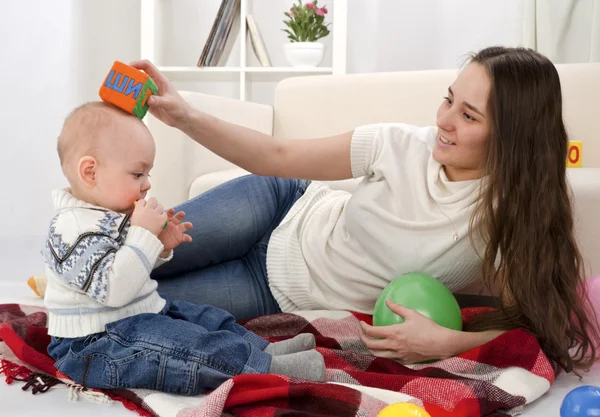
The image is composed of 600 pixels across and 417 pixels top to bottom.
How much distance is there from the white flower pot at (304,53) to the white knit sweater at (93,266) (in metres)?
2.31

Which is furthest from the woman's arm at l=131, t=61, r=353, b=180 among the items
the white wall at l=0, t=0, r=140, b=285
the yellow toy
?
the white wall at l=0, t=0, r=140, b=285

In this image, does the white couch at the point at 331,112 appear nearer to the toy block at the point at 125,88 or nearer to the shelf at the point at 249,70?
the shelf at the point at 249,70

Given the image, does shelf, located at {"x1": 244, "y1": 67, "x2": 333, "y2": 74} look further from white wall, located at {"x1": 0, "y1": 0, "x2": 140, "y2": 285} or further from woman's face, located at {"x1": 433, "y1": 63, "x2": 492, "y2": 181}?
woman's face, located at {"x1": 433, "y1": 63, "x2": 492, "y2": 181}

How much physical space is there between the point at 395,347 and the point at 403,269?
0.22 m

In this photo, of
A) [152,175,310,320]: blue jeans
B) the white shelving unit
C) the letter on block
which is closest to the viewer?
[152,175,310,320]: blue jeans

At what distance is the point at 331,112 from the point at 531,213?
134 cm

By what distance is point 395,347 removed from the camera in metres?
1.42

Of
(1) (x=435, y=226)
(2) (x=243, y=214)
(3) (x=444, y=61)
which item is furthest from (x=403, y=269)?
(3) (x=444, y=61)

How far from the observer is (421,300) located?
1446 mm

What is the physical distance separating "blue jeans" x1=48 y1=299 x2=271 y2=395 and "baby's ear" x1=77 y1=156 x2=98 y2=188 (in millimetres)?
267

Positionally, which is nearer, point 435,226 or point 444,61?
point 435,226

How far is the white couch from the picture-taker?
235cm

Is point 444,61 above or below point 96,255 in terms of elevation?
above

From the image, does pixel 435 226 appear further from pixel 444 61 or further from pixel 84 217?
pixel 444 61
